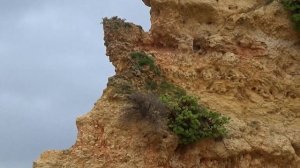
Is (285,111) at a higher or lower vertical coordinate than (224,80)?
lower

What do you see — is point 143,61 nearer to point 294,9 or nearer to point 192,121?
point 192,121

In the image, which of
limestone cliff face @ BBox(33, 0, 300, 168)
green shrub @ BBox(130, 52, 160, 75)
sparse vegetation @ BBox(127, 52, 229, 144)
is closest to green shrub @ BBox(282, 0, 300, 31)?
limestone cliff face @ BBox(33, 0, 300, 168)

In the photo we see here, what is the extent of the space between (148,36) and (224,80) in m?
2.29

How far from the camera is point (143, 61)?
1379cm

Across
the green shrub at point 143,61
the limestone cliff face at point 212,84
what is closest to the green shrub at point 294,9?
the limestone cliff face at point 212,84

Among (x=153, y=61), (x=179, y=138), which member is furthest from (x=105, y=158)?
(x=153, y=61)

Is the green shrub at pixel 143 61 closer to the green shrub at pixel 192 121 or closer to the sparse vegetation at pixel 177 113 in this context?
the sparse vegetation at pixel 177 113

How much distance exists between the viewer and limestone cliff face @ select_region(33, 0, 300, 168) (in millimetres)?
12305

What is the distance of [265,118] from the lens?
14039 millimetres

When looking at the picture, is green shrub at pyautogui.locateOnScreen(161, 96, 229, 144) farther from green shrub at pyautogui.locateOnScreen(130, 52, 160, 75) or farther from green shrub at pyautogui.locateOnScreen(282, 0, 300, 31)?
green shrub at pyautogui.locateOnScreen(282, 0, 300, 31)

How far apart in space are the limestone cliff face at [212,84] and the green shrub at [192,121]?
0.78 ft

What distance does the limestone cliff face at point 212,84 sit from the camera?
12305 millimetres

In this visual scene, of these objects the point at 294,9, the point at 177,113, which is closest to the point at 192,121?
the point at 177,113

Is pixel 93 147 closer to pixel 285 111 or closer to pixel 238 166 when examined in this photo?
pixel 238 166
